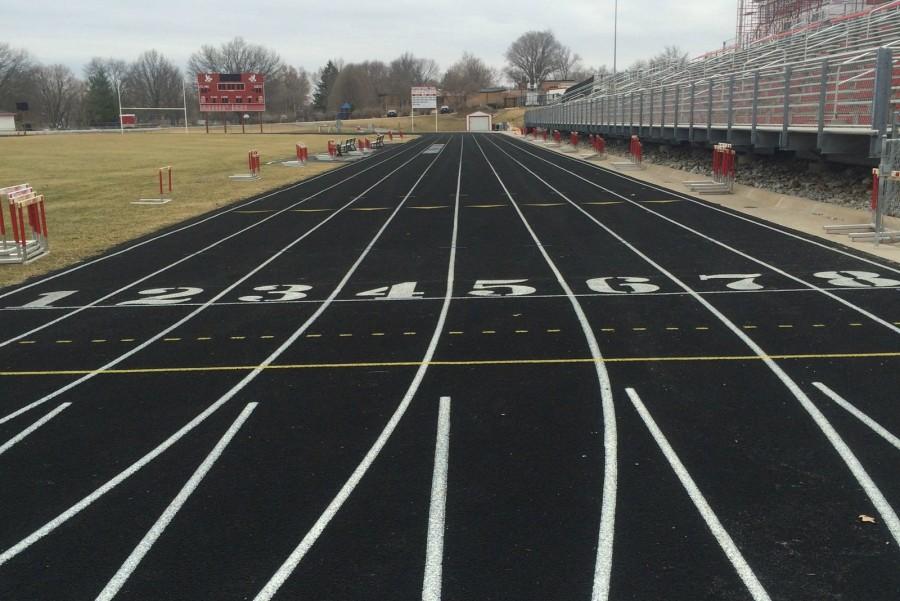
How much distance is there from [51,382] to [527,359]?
15.9 ft

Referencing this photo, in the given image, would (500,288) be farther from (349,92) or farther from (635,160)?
(349,92)

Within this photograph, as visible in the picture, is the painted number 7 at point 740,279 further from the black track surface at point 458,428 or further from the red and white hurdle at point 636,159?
the red and white hurdle at point 636,159

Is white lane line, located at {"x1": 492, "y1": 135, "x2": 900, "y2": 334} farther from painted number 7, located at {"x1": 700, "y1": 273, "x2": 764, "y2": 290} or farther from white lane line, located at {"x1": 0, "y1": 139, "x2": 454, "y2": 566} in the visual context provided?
white lane line, located at {"x1": 0, "y1": 139, "x2": 454, "y2": 566}

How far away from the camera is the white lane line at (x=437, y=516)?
4359 mm

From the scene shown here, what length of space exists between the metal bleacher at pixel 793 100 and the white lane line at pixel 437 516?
12931mm

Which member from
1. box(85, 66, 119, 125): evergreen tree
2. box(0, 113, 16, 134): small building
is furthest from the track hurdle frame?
box(85, 66, 119, 125): evergreen tree

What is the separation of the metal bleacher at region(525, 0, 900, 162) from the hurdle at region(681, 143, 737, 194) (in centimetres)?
45

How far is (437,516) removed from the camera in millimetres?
5121

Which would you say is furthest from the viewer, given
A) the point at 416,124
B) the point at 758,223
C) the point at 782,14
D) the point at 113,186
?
the point at 416,124

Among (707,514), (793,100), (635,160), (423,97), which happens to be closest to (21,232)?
(707,514)

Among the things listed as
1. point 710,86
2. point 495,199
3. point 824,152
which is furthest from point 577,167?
point 824,152

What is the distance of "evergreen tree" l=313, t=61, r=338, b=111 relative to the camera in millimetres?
170500

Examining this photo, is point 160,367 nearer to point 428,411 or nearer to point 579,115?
point 428,411

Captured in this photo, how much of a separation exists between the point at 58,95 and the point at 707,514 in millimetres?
160592
